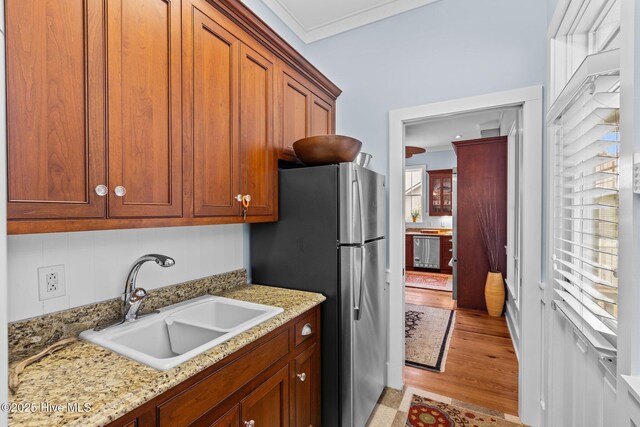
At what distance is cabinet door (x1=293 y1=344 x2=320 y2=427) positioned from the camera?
149cm

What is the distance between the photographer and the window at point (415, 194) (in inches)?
262

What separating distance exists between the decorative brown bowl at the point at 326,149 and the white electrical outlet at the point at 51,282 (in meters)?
1.27

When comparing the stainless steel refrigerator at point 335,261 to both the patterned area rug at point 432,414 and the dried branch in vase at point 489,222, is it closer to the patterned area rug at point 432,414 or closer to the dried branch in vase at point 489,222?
the patterned area rug at point 432,414

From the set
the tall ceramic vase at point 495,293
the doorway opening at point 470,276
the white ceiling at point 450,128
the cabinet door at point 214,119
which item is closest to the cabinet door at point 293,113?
the cabinet door at point 214,119

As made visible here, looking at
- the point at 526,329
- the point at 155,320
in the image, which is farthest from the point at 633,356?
the point at 155,320

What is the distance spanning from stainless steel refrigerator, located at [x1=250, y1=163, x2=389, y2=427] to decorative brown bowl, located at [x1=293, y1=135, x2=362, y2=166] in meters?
0.15

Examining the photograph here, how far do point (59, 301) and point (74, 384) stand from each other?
1.50 ft

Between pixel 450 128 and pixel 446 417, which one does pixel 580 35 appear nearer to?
pixel 446 417

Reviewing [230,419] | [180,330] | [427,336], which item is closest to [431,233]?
[427,336]

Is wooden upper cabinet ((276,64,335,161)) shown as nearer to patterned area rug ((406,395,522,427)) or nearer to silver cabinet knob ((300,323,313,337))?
silver cabinet knob ((300,323,313,337))

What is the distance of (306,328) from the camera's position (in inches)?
61.7

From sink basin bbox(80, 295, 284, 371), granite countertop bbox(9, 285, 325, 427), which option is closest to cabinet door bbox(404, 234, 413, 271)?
sink basin bbox(80, 295, 284, 371)

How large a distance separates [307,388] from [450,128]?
14.6 ft

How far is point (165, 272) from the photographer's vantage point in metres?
1.55
